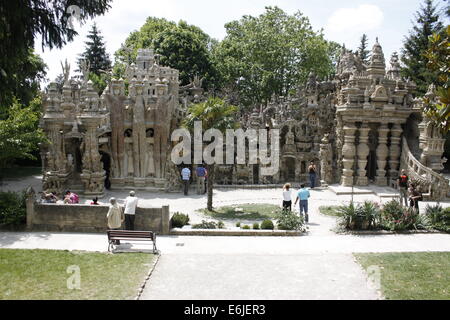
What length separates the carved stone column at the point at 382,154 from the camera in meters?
23.9

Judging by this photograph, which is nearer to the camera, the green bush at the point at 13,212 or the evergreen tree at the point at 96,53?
the green bush at the point at 13,212

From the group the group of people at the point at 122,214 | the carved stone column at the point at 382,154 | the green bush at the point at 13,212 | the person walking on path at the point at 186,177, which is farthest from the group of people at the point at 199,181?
the carved stone column at the point at 382,154

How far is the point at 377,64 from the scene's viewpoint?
24141 mm

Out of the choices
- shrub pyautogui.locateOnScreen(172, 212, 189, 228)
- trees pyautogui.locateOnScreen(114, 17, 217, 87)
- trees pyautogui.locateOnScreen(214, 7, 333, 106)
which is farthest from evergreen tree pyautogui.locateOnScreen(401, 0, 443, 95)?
shrub pyautogui.locateOnScreen(172, 212, 189, 228)

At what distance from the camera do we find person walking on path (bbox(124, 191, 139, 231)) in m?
13.8

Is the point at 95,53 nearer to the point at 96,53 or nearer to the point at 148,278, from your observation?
the point at 96,53

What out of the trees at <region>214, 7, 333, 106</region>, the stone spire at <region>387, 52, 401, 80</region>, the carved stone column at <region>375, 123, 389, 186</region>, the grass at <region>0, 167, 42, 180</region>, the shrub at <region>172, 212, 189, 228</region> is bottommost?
the shrub at <region>172, 212, 189, 228</region>

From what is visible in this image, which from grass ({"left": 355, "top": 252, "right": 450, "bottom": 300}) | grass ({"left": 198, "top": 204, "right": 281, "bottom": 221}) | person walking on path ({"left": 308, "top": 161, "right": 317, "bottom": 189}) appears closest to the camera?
grass ({"left": 355, "top": 252, "right": 450, "bottom": 300})

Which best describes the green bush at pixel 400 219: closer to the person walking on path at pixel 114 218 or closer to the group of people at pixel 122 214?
the group of people at pixel 122 214

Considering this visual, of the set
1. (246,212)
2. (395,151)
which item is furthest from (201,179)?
(395,151)

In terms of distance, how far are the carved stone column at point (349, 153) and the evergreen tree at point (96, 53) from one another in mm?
35174

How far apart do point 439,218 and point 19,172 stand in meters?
27.6

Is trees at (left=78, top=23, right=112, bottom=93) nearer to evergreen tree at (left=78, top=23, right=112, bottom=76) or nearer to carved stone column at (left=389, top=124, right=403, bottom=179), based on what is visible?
evergreen tree at (left=78, top=23, right=112, bottom=76)

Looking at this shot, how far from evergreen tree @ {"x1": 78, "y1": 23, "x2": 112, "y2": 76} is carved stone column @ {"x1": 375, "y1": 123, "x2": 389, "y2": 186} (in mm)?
36305
